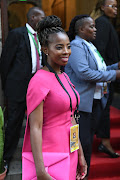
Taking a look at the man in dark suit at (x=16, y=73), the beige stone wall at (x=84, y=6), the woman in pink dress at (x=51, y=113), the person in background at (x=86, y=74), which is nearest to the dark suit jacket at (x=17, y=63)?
the man in dark suit at (x=16, y=73)

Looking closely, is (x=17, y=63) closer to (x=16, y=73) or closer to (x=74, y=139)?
(x=16, y=73)

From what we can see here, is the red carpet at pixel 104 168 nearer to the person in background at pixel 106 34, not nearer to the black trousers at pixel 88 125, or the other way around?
the person in background at pixel 106 34

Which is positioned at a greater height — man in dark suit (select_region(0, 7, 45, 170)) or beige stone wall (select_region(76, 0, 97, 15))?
beige stone wall (select_region(76, 0, 97, 15))

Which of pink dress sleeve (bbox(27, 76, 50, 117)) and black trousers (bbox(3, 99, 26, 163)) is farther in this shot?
black trousers (bbox(3, 99, 26, 163))

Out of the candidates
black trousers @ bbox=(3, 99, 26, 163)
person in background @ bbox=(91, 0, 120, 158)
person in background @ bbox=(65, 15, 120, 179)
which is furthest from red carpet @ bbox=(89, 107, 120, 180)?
black trousers @ bbox=(3, 99, 26, 163)

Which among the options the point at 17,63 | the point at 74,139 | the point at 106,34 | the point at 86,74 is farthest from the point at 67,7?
the point at 74,139

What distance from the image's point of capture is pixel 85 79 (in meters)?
2.23

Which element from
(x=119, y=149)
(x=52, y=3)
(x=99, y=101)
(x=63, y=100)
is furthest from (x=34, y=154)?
(x=52, y=3)

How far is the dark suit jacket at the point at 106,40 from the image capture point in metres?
2.96

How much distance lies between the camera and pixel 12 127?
282 centimetres

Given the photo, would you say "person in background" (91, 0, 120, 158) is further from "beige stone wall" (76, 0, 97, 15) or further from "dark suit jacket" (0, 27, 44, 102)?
"dark suit jacket" (0, 27, 44, 102)

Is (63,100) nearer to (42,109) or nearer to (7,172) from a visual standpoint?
(42,109)

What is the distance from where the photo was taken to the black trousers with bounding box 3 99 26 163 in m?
2.82

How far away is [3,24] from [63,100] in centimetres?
242
